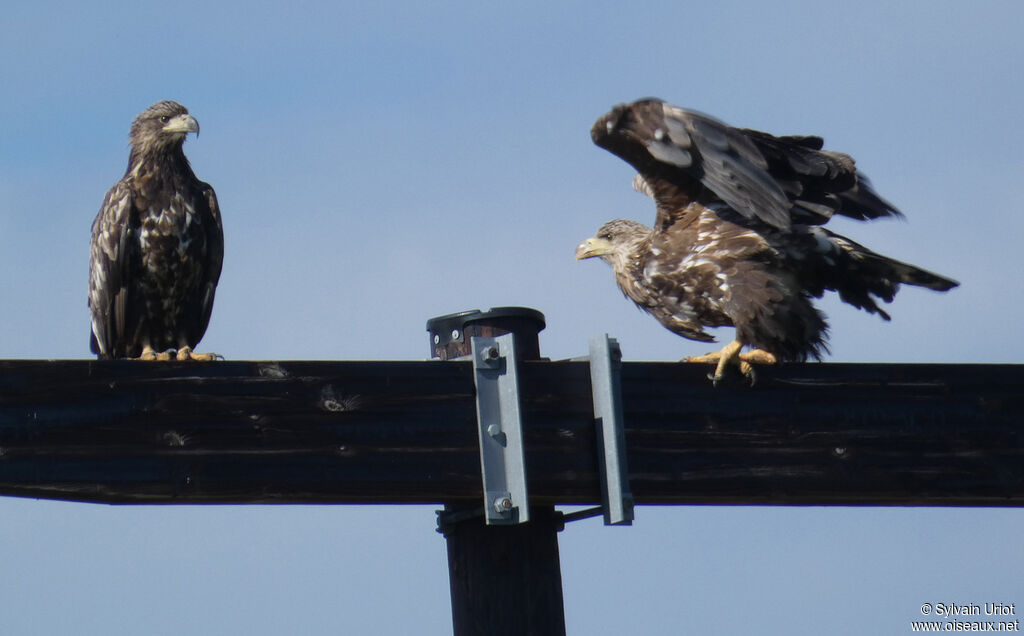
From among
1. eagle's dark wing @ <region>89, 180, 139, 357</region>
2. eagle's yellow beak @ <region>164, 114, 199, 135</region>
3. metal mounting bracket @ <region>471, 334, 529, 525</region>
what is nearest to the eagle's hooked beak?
eagle's yellow beak @ <region>164, 114, 199, 135</region>

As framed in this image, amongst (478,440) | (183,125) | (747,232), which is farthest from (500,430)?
(183,125)

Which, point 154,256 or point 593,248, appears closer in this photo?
point 154,256

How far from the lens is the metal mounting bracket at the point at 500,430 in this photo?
2943 millimetres

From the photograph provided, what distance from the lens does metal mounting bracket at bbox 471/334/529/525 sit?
294 cm

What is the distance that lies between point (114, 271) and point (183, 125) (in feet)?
3.31

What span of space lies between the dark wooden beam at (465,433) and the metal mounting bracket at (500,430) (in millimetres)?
38

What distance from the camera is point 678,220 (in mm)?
6195

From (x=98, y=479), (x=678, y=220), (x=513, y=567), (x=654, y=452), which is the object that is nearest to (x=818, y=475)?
(x=654, y=452)

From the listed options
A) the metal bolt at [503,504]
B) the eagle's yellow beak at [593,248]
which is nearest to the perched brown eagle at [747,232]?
the eagle's yellow beak at [593,248]

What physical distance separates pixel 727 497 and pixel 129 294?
14.2 feet

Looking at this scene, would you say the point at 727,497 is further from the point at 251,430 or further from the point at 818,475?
the point at 251,430

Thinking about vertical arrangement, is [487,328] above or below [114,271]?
below

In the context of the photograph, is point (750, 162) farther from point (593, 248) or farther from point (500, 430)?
point (593, 248)

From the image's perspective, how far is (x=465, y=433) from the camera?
3.03m
